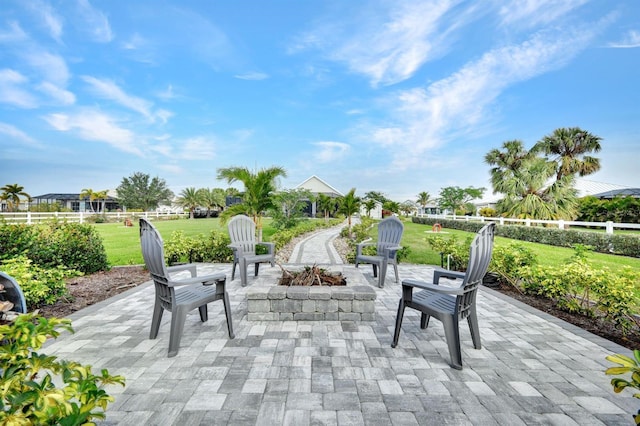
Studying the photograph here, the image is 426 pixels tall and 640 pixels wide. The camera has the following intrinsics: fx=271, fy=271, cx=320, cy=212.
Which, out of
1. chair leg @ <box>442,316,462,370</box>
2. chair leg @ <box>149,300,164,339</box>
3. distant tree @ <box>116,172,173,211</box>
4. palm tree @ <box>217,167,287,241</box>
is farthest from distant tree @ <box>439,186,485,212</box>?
distant tree @ <box>116,172,173,211</box>

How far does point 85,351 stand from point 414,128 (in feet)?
42.8

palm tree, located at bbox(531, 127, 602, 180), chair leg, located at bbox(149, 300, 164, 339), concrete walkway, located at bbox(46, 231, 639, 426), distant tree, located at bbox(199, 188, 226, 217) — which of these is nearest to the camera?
concrete walkway, located at bbox(46, 231, 639, 426)

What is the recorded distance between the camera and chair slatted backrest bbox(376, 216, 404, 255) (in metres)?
5.32

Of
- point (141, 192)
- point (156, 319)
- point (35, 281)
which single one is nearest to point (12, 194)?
point (141, 192)

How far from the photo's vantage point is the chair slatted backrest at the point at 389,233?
5.32 m

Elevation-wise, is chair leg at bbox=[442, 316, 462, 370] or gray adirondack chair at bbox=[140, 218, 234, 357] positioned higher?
gray adirondack chair at bbox=[140, 218, 234, 357]

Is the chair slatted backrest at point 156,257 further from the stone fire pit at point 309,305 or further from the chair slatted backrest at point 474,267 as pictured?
the chair slatted backrest at point 474,267

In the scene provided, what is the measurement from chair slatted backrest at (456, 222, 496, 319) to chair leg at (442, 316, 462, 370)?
104 millimetres

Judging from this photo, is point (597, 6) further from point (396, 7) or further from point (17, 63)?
point (17, 63)

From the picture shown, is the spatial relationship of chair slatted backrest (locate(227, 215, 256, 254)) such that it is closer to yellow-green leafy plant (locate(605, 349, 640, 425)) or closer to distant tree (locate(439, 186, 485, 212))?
yellow-green leafy plant (locate(605, 349, 640, 425))

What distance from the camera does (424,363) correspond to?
239cm

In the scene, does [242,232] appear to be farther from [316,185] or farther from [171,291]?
[316,185]

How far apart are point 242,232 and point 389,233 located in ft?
9.58

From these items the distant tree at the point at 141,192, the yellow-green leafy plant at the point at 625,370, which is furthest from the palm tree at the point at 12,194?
the yellow-green leafy plant at the point at 625,370
